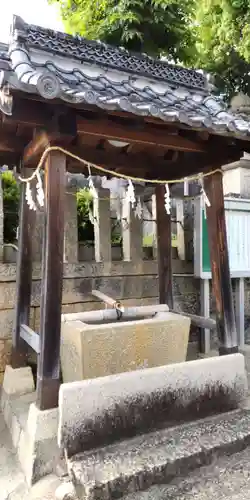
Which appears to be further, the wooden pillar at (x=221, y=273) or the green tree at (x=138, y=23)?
the green tree at (x=138, y=23)

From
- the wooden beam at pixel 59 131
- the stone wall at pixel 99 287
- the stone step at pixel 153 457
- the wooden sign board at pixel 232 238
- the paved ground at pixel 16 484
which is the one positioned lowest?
the paved ground at pixel 16 484

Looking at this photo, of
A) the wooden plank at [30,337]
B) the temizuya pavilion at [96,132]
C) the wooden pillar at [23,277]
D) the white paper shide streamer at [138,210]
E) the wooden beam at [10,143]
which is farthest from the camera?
the white paper shide streamer at [138,210]

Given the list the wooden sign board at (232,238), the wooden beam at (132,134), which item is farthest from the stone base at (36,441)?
the wooden sign board at (232,238)

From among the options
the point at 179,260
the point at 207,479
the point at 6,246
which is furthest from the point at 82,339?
the point at 179,260

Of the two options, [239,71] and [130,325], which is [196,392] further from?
[239,71]

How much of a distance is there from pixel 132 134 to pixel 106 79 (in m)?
0.52

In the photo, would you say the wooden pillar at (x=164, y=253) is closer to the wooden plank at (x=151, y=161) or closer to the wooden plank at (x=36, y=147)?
the wooden plank at (x=151, y=161)

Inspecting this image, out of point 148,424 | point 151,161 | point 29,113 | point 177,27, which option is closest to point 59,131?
point 29,113

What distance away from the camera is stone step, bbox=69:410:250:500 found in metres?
2.25

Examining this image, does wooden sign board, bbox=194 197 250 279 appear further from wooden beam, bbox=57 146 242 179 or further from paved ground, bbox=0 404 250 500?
paved ground, bbox=0 404 250 500

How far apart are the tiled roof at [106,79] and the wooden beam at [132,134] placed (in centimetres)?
25

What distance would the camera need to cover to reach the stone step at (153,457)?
2250 mm

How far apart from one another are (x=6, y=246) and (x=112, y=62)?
229 cm

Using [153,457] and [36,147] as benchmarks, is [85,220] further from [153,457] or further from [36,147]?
[153,457]
